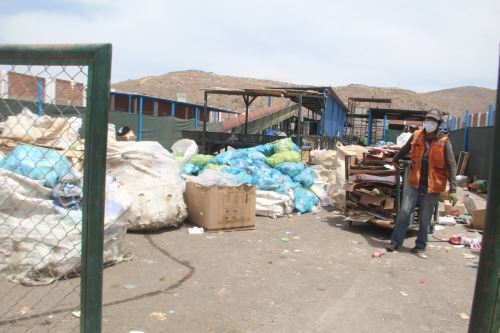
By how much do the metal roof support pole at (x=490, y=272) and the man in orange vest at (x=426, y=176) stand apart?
4255 millimetres

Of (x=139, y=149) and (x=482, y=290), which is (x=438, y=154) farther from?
(x=482, y=290)

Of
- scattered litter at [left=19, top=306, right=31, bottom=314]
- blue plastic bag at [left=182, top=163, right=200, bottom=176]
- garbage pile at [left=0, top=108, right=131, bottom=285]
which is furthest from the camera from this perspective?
blue plastic bag at [left=182, top=163, right=200, bottom=176]

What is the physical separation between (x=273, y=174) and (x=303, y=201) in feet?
2.67

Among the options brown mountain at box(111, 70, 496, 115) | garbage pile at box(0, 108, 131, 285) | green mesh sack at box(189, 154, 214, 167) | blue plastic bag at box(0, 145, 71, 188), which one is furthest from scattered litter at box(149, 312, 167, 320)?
brown mountain at box(111, 70, 496, 115)

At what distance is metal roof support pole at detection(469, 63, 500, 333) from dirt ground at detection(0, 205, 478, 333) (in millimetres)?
1993

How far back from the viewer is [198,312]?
3.38 m

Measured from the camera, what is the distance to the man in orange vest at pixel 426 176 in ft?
17.5

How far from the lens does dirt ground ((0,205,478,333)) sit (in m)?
3.24

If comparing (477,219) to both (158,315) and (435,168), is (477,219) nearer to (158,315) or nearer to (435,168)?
(435,168)

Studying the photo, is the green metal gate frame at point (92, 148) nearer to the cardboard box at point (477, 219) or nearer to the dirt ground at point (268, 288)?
the dirt ground at point (268, 288)

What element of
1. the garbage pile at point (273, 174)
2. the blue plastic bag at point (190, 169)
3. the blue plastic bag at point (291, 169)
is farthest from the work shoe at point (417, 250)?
the blue plastic bag at point (190, 169)

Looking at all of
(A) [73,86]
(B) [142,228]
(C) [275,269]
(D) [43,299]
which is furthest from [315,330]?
(B) [142,228]

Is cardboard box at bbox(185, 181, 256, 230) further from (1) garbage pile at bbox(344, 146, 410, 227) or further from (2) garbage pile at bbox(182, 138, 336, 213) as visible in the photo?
(1) garbage pile at bbox(344, 146, 410, 227)

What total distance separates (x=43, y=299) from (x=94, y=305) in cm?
197
